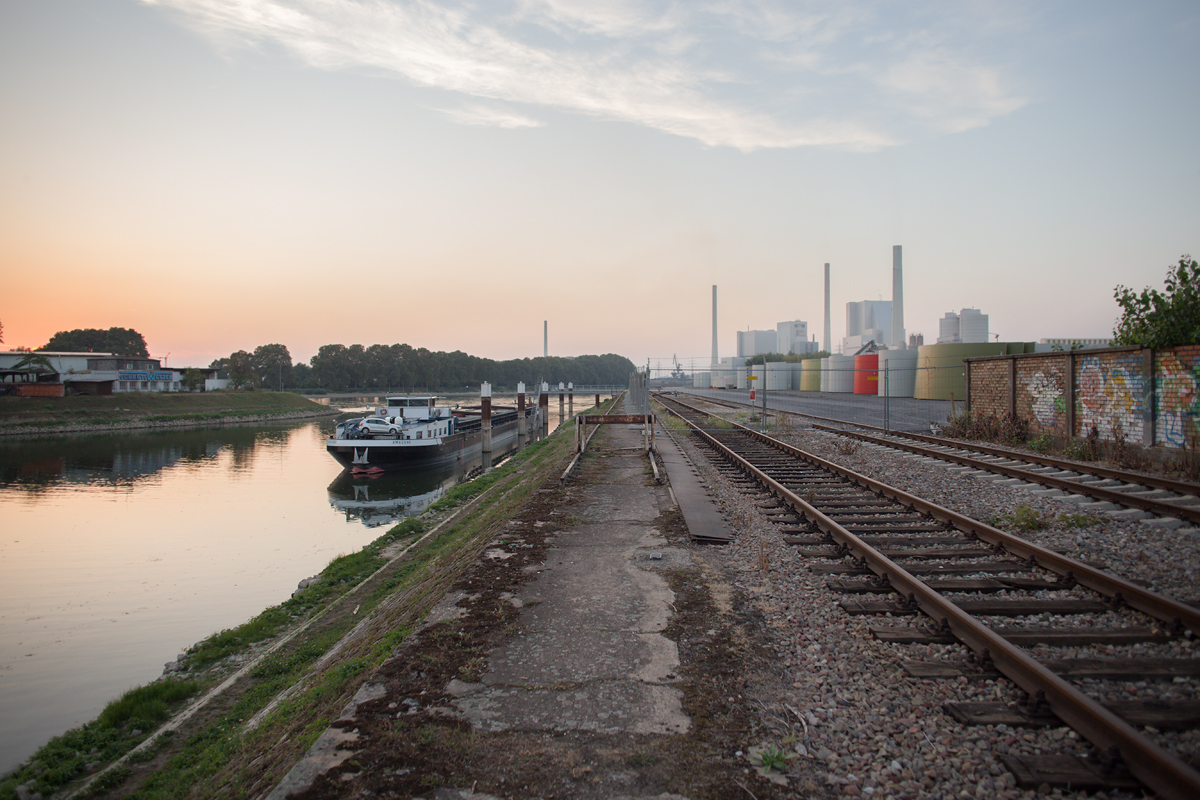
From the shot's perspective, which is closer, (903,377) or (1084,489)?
(1084,489)

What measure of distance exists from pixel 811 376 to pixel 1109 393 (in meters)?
44.3

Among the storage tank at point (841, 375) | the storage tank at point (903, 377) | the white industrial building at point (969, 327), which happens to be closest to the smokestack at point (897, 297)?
the white industrial building at point (969, 327)

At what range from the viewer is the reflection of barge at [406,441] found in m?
26.9

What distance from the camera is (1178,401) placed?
38.5ft

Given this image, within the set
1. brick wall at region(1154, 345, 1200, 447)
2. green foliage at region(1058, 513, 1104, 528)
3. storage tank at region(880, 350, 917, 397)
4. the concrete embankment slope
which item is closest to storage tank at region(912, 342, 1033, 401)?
storage tank at region(880, 350, 917, 397)

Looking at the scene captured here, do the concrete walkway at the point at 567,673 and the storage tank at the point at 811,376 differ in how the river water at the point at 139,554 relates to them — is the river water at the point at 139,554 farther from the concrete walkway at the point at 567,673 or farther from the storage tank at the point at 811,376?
the storage tank at the point at 811,376

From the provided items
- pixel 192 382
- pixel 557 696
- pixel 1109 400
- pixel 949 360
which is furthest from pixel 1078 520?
pixel 192 382

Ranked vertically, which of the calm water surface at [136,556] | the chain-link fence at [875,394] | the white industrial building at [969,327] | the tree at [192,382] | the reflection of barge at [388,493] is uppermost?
the white industrial building at [969,327]

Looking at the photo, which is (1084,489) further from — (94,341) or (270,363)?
(94,341)

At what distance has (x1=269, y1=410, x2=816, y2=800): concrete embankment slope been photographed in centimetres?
314

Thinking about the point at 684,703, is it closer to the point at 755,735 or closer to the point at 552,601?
the point at 755,735

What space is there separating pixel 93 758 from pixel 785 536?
755cm

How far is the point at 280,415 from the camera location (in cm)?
7075

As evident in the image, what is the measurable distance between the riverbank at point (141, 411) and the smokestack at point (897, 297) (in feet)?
237
